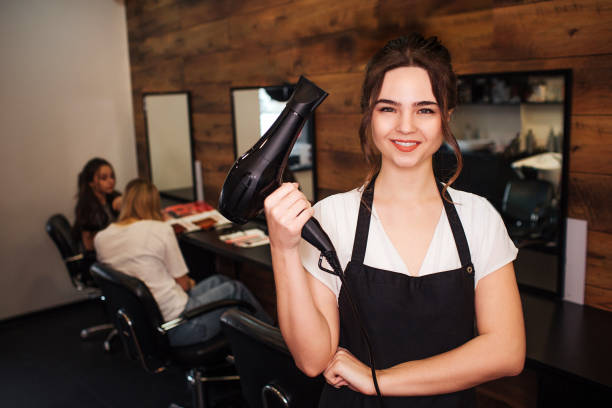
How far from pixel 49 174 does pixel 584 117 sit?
150 inches

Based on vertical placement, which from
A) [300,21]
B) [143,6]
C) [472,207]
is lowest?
[472,207]

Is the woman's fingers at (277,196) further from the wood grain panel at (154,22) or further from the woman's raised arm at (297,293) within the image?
the wood grain panel at (154,22)

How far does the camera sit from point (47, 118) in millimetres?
4152

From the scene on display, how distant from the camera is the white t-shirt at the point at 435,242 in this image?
1052mm

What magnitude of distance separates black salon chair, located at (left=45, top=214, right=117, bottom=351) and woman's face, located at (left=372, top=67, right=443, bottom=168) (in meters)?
→ 3.10

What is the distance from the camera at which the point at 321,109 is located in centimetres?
288

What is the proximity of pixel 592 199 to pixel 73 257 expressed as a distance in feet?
10.2

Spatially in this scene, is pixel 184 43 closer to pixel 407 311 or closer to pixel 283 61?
pixel 283 61

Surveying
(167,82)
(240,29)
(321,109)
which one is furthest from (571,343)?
(167,82)

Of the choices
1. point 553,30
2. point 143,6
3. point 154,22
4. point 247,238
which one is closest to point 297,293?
point 553,30

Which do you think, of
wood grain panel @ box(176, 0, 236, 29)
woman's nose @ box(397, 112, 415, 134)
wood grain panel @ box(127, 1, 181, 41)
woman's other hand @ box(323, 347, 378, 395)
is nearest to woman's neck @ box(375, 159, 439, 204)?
woman's nose @ box(397, 112, 415, 134)

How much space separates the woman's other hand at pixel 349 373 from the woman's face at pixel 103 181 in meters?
3.17

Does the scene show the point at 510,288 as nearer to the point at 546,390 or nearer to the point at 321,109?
the point at 546,390

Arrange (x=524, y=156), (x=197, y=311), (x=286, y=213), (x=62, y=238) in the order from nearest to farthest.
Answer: (x=286, y=213), (x=524, y=156), (x=197, y=311), (x=62, y=238)
